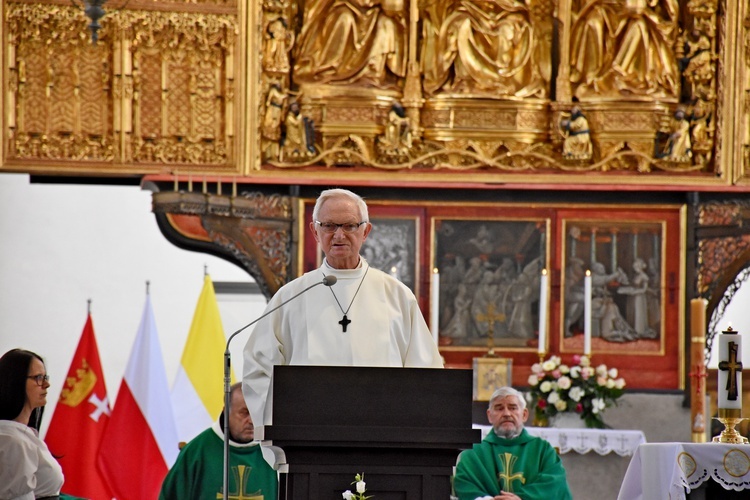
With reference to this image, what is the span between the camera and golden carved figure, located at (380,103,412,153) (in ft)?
35.5

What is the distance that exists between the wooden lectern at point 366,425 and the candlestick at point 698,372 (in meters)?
5.53

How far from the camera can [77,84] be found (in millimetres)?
10547

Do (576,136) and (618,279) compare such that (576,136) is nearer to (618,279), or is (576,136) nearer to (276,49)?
(618,279)

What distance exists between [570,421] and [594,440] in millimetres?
373

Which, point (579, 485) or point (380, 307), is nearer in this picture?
point (380, 307)

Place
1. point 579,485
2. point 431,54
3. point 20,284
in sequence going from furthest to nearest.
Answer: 1. point 20,284
2. point 431,54
3. point 579,485

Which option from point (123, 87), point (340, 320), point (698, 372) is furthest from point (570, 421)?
point (340, 320)

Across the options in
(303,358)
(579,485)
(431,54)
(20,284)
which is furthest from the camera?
(20,284)

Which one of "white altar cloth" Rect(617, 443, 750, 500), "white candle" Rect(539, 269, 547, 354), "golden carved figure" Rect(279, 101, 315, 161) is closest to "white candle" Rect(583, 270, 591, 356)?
"white candle" Rect(539, 269, 547, 354)

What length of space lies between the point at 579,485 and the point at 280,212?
313 cm

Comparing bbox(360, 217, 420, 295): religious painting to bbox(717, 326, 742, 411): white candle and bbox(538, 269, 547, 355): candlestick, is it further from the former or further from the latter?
bbox(717, 326, 742, 411): white candle

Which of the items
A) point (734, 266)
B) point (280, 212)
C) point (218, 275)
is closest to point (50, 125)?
point (280, 212)

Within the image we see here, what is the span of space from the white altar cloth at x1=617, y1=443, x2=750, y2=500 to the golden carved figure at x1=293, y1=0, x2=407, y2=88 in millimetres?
4872

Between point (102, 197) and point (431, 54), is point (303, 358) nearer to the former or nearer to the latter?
point (431, 54)
